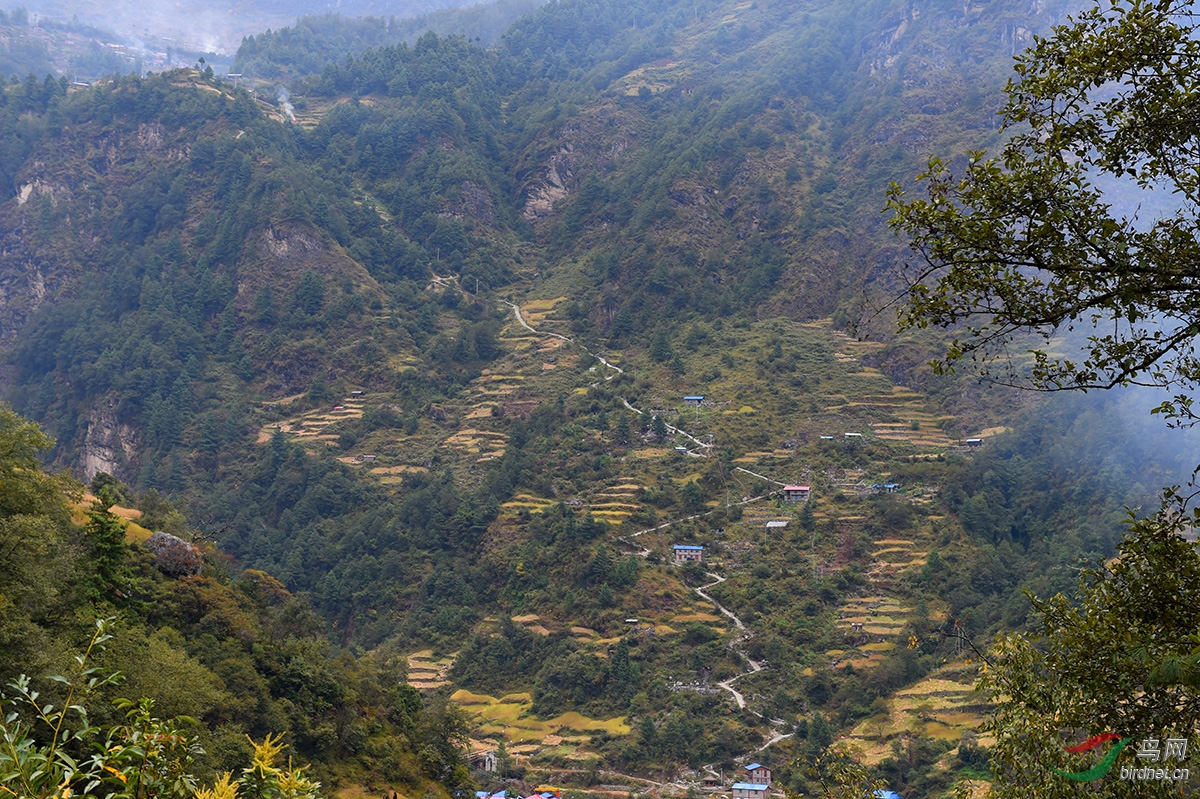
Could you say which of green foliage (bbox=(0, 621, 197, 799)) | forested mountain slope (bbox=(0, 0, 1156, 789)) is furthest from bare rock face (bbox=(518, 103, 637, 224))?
green foliage (bbox=(0, 621, 197, 799))

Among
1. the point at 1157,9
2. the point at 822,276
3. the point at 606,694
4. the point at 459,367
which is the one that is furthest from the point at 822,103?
the point at 1157,9

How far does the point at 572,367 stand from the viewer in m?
85.3

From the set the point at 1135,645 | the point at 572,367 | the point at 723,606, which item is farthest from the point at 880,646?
→ the point at 1135,645

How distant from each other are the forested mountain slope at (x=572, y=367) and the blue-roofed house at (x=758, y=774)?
1016mm

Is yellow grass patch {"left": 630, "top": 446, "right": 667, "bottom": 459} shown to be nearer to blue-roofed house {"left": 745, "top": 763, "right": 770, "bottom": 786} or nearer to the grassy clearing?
the grassy clearing

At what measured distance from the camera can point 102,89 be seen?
→ 355ft

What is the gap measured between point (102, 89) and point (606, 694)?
9065 cm

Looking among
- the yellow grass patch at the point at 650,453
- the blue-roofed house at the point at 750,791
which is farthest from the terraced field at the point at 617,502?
the blue-roofed house at the point at 750,791

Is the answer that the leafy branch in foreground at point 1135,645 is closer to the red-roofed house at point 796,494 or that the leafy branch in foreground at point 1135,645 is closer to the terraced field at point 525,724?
the terraced field at point 525,724

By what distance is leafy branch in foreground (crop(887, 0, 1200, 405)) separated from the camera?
21.3 ft

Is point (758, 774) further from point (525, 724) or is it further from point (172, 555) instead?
point (172, 555)

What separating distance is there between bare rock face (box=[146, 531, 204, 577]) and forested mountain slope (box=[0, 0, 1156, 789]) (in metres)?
20.0

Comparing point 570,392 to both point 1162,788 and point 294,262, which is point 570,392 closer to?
point 294,262

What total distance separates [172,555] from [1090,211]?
30.6 m
